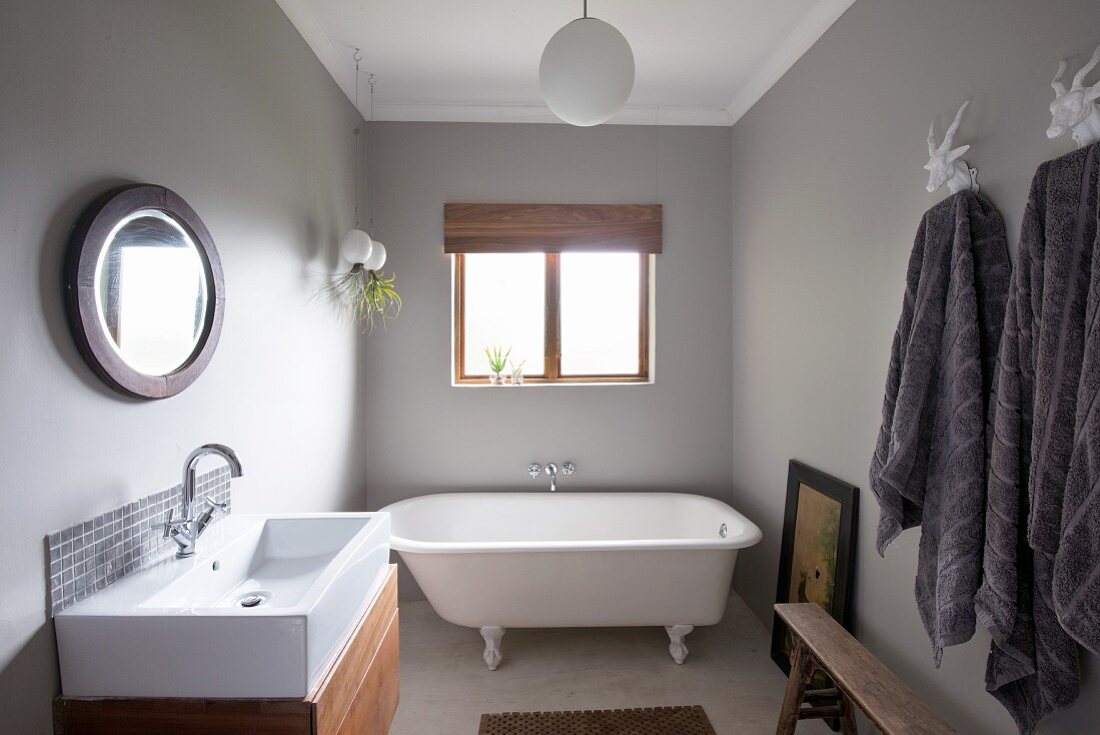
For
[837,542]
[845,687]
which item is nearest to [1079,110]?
[845,687]

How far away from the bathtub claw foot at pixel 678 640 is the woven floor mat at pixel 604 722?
302 mm

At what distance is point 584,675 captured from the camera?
2.57 meters

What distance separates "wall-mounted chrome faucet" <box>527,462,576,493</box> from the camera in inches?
130

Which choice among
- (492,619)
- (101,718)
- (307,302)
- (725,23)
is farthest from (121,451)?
(725,23)

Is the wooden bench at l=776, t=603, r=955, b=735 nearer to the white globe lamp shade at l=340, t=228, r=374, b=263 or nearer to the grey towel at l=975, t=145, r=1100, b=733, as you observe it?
the grey towel at l=975, t=145, r=1100, b=733

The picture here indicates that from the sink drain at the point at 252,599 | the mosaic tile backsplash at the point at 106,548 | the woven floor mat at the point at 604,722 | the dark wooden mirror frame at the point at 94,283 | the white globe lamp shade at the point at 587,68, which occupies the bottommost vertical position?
the woven floor mat at the point at 604,722

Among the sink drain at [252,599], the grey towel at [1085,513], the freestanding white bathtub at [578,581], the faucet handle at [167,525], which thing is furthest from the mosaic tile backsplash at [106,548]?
the grey towel at [1085,513]

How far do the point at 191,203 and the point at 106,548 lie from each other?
891 mm

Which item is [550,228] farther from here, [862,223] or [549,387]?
[862,223]

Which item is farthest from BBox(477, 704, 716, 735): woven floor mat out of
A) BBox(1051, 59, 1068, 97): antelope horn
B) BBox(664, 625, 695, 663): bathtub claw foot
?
BBox(1051, 59, 1068, 97): antelope horn

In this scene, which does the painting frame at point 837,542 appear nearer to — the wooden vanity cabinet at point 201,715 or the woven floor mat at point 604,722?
the woven floor mat at point 604,722

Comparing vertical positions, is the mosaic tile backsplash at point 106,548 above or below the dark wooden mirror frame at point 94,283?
below

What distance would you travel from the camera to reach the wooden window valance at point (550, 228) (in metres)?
3.29

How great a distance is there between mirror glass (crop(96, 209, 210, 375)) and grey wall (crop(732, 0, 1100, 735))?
2.08m
